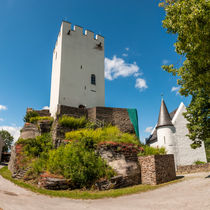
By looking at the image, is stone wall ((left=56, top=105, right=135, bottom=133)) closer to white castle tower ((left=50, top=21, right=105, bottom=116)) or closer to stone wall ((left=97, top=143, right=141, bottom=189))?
white castle tower ((left=50, top=21, right=105, bottom=116))

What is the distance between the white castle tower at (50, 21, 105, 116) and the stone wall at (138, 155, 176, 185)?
1274 centimetres

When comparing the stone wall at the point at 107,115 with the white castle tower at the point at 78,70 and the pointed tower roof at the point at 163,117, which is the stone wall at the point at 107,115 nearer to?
the white castle tower at the point at 78,70

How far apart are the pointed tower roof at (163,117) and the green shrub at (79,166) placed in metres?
12.8

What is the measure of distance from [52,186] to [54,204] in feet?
8.75

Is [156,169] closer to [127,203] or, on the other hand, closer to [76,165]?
[127,203]

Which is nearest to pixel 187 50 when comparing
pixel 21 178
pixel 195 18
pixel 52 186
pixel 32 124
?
pixel 195 18

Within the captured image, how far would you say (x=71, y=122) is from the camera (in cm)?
1647

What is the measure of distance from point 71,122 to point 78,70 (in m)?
9.23

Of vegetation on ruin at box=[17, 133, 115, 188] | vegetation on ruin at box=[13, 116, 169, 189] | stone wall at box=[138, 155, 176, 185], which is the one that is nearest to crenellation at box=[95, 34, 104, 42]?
vegetation on ruin at box=[13, 116, 169, 189]

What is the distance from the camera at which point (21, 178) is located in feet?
40.0

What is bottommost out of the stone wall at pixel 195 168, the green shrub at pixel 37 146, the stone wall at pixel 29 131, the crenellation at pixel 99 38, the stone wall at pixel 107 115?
the stone wall at pixel 195 168

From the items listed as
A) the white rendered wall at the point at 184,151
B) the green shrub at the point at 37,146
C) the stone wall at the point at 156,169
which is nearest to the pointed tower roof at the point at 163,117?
the white rendered wall at the point at 184,151

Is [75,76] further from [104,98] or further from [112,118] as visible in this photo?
[112,118]

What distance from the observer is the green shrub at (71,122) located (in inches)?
635
